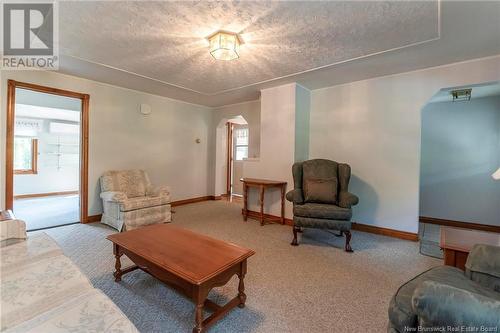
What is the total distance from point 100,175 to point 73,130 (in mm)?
4398

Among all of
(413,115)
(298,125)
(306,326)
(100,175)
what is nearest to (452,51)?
(413,115)

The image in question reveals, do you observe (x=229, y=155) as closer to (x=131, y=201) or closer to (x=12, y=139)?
(x=131, y=201)

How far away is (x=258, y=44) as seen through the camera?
2461 millimetres

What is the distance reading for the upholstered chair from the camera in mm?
2793

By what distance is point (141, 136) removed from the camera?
4.48 m

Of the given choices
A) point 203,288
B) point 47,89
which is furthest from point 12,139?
point 203,288

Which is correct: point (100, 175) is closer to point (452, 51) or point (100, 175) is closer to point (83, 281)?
point (83, 281)

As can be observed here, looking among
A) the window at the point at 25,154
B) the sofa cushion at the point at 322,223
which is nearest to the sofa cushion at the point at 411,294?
the sofa cushion at the point at 322,223

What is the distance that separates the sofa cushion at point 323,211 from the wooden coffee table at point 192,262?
1333mm

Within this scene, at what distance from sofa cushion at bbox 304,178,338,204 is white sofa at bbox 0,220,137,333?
8.48 ft

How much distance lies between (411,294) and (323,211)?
167cm

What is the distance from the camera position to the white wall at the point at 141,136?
3.66 metres

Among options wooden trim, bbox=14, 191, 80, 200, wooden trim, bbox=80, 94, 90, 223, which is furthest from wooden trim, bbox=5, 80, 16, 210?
wooden trim, bbox=14, 191, 80, 200

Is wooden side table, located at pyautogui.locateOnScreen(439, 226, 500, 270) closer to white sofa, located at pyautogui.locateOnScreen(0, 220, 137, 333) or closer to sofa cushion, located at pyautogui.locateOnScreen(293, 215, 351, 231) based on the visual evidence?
sofa cushion, located at pyautogui.locateOnScreen(293, 215, 351, 231)
